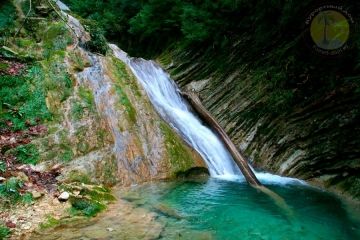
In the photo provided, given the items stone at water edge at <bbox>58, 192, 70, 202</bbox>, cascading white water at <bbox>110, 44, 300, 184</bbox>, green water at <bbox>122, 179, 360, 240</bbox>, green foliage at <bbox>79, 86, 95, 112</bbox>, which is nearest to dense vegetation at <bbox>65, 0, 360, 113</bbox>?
cascading white water at <bbox>110, 44, 300, 184</bbox>

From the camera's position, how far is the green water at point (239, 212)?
22.1ft

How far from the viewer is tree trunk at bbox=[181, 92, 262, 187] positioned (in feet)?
34.2

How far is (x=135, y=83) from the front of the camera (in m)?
11.8

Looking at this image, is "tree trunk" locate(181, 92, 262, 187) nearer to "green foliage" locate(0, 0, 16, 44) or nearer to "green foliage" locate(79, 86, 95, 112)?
"green foliage" locate(79, 86, 95, 112)

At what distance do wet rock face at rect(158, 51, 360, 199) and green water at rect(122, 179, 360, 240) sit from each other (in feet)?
2.69

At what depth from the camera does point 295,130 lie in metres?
11.2

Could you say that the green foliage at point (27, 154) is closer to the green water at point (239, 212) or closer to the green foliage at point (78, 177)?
the green foliage at point (78, 177)

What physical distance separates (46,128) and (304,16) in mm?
8482

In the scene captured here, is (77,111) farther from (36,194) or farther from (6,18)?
(6,18)

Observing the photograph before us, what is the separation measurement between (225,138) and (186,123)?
4.70ft

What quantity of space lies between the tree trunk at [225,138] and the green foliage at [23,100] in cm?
547

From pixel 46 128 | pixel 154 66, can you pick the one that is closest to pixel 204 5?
pixel 154 66

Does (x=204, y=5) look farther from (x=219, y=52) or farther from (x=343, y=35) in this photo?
(x=343, y=35)

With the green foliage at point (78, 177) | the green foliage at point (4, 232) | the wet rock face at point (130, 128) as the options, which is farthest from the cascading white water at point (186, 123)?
the green foliage at point (4, 232)
